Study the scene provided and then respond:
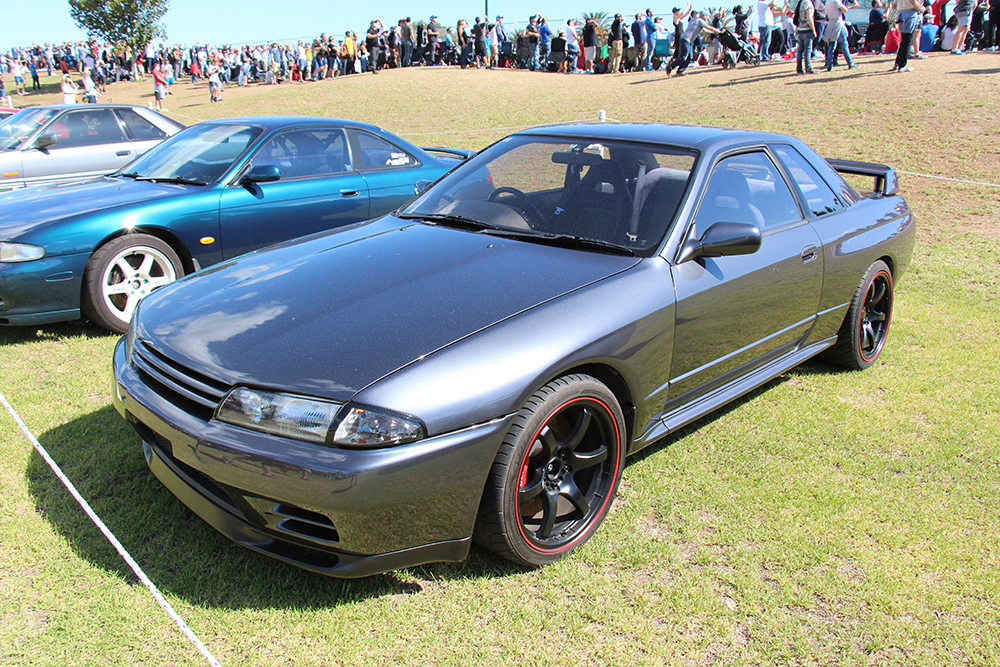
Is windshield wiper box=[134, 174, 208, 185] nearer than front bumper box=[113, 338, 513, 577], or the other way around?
front bumper box=[113, 338, 513, 577]

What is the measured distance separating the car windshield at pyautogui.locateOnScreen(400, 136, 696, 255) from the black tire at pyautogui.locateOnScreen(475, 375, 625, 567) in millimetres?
784

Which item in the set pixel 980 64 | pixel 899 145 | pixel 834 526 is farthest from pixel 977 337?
pixel 980 64

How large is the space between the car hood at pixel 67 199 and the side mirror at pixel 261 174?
1.33 ft

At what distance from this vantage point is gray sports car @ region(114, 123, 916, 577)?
218 centimetres

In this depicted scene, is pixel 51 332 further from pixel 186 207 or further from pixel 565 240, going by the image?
pixel 565 240

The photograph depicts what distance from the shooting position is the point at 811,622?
241cm

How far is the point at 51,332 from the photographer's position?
493 centimetres

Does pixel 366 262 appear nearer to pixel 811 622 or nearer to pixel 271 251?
pixel 271 251

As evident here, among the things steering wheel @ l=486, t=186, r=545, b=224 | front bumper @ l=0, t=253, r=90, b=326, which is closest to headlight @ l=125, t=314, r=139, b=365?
steering wheel @ l=486, t=186, r=545, b=224

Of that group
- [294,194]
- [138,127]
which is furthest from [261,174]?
[138,127]

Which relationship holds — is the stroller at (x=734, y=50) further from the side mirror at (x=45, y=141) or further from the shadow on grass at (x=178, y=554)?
the shadow on grass at (x=178, y=554)

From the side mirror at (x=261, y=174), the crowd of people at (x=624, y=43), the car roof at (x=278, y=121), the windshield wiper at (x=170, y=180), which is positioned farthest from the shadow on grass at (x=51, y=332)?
the crowd of people at (x=624, y=43)

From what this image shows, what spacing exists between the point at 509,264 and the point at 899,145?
11208mm

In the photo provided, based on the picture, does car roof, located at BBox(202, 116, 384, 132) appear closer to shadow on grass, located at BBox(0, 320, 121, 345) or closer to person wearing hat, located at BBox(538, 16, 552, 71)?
shadow on grass, located at BBox(0, 320, 121, 345)
